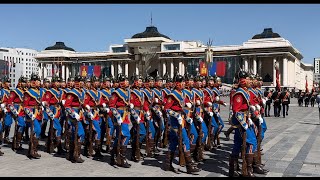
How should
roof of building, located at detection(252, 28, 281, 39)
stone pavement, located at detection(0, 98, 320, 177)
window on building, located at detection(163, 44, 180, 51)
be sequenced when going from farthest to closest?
window on building, located at detection(163, 44, 180, 51) → roof of building, located at detection(252, 28, 281, 39) → stone pavement, located at detection(0, 98, 320, 177)

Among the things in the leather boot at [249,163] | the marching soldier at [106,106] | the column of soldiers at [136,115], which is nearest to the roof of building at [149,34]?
the column of soldiers at [136,115]

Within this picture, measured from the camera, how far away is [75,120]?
30.7ft

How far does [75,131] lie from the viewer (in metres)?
9.36

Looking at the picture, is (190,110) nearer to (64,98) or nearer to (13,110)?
(64,98)

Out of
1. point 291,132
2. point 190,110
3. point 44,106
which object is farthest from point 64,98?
point 291,132

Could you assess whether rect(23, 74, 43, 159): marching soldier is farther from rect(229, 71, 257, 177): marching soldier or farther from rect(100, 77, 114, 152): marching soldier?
rect(229, 71, 257, 177): marching soldier

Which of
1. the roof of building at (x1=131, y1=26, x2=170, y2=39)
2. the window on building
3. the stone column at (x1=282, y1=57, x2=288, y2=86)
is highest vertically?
the roof of building at (x1=131, y1=26, x2=170, y2=39)

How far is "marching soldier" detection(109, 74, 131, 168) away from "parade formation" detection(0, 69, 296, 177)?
0.02 meters

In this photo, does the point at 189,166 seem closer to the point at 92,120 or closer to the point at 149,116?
the point at 149,116

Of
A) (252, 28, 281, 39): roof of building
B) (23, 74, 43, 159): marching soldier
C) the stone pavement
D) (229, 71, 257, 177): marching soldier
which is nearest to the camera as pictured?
(229, 71, 257, 177): marching soldier

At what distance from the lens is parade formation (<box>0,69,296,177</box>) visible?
7.77m

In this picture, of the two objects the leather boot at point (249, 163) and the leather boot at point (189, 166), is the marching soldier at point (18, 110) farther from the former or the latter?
the leather boot at point (249, 163)

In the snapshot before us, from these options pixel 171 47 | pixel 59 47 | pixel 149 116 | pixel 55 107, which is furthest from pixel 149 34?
pixel 149 116

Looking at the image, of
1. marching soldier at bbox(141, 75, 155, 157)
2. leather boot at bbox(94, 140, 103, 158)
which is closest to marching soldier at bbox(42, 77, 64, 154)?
leather boot at bbox(94, 140, 103, 158)
